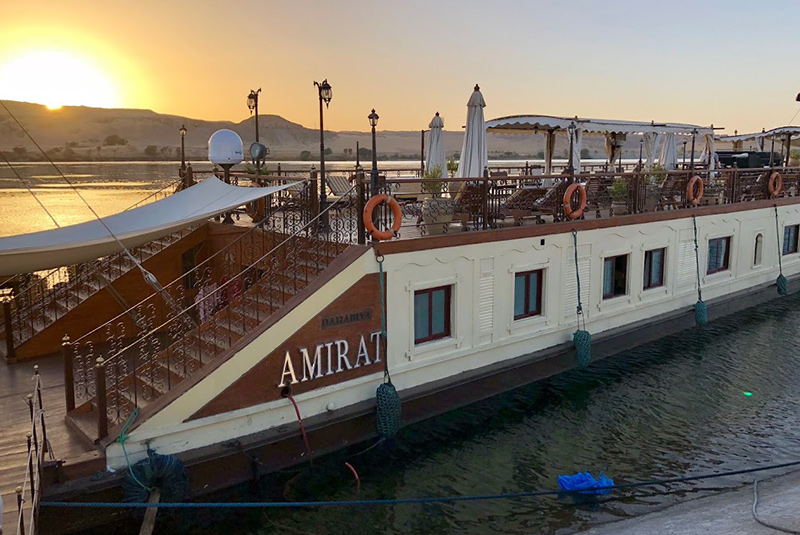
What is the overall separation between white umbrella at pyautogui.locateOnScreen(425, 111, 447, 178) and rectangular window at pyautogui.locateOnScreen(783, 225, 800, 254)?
12.6 m

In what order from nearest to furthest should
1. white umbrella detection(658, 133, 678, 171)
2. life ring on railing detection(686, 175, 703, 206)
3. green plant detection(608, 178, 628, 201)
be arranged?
green plant detection(608, 178, 628, 201) → life ring on railing detection(686, 175, 703, 206) → white umbrella detection(658, 133, 678, 171)

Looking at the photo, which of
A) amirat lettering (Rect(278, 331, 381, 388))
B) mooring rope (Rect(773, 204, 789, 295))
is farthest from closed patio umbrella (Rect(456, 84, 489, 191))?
mooring rope (Rect(773, 204, 789, 295))

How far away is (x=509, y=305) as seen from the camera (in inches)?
503

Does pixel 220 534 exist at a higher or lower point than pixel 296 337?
lower

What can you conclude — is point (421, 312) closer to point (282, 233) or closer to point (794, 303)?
point (282, 233)

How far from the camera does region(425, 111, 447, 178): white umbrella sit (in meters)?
19.7

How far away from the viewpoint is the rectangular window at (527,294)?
43.2 feet

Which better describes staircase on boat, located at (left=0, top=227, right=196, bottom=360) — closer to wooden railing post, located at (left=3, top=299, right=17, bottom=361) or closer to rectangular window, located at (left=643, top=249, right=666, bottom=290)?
wooden railing post, located at (left=3, top=299, right=17, bottom=361)

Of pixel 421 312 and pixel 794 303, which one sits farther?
pixel 794 303

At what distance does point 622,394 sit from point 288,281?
7.71 m

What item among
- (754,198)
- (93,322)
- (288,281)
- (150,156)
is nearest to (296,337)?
(288,281)

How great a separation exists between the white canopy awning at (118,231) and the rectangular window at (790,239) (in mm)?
18816

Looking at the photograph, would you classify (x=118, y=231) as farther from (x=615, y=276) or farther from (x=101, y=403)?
(x=615, y=276)

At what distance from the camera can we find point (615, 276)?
15289 millimetres
